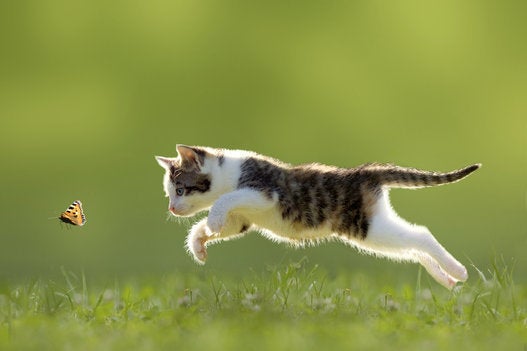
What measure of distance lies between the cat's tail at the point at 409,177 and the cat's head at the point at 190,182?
1.41 metres

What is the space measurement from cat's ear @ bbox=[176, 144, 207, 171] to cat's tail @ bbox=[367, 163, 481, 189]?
146 cm

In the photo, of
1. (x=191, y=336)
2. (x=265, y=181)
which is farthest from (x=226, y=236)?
(x=191, y=336)

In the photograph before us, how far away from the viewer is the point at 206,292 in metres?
6.18

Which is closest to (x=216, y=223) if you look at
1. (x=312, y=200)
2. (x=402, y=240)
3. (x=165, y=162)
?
(x=312, y=200)

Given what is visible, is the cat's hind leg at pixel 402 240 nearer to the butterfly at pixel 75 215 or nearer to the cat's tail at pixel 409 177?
the cat's tail at pixel 409 177

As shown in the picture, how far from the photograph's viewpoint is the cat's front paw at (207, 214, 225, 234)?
629 cm

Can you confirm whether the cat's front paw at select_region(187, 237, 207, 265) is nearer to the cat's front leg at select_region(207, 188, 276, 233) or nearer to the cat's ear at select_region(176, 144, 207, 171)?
the cat's front leg at select_region(207, 188, 276, 233)

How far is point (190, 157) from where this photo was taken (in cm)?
679

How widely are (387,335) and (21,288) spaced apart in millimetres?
3104

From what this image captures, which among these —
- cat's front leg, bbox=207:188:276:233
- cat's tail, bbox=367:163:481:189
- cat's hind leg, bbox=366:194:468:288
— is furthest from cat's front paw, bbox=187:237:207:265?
cat's tail, bbox=367:163:481:189

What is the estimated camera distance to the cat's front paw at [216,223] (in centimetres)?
629

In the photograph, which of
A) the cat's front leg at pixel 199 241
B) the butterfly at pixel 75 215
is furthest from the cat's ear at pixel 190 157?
the butterfly at pixel 75 215

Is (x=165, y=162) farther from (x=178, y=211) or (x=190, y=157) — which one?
(x=178, y=211)

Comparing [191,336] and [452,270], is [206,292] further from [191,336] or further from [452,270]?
[452,270]
